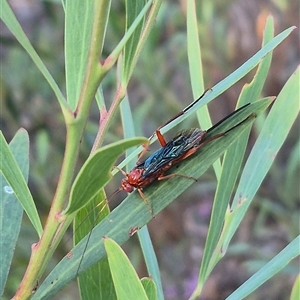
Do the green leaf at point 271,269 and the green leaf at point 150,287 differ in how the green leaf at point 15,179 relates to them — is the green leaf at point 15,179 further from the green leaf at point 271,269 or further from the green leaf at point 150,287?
the green leaf at point 271,269

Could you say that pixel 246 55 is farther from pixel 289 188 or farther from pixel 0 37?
pixel 0 37

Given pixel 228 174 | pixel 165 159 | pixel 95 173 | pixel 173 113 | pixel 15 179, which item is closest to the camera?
pixel 95 173

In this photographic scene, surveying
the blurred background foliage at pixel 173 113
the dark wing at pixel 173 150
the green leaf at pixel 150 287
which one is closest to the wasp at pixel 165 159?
the dark wing at pixel 173 150

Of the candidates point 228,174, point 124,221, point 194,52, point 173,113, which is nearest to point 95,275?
point 124,221

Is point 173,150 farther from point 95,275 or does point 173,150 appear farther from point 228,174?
point 95,275

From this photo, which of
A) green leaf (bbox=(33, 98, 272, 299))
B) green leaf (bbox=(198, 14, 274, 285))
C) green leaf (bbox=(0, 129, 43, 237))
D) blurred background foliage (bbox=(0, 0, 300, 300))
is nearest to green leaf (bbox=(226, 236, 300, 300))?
green leaf (bbox=(198, 14, 274, 285))

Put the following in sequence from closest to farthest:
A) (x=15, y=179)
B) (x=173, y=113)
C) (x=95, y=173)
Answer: (x=95, y=173)
(x=15, y=179)
(x=173, y=113)

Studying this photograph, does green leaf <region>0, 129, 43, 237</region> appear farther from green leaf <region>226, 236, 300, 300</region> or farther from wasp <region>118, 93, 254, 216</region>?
green leaf <region>226, 236, 300, 300</region>
